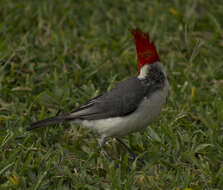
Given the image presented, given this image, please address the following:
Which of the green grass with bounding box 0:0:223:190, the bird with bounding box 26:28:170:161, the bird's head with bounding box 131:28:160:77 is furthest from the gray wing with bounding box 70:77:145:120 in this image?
the green grass with bounding box 0:0:223:190

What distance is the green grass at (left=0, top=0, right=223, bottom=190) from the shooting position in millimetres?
3988

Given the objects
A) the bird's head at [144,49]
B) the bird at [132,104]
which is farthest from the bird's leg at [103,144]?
the bird's head at [144,49]

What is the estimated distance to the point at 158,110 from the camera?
13.7 feet

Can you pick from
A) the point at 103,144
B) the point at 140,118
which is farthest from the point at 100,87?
the point at 140,118

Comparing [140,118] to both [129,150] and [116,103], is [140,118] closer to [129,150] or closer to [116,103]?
[116,103]

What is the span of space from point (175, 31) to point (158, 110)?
9.45 feet

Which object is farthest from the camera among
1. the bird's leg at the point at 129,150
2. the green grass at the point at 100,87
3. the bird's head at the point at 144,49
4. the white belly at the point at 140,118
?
the bird's leg at the point at 129,150

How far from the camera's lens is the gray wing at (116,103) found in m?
4.20

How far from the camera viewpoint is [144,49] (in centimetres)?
427

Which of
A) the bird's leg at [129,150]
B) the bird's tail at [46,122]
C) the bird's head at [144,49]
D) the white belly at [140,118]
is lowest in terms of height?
the bird's leg at [129,150]

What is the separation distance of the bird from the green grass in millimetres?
279

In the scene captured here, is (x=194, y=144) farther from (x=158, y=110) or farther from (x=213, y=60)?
(x=213, y=60)

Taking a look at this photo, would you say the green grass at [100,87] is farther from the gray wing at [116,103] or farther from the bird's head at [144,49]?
the bird's head at [144,49]

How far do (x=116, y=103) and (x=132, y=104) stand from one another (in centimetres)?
21
